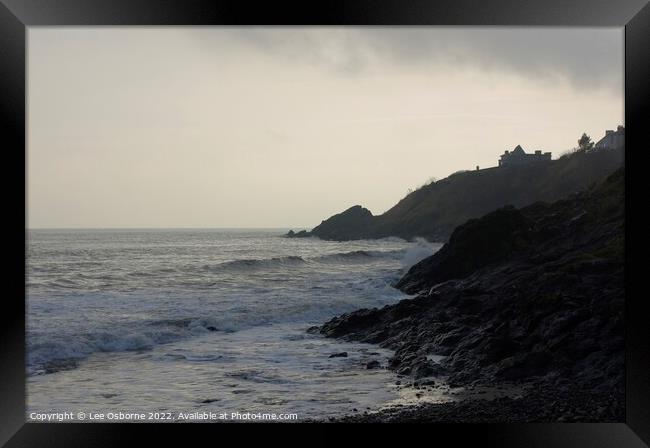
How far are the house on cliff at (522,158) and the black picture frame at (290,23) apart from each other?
4815cm

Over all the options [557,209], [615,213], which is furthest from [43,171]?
[615,213]

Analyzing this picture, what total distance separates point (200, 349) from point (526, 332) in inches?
297

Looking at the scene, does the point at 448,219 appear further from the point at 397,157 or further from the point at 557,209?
the point at 557,209

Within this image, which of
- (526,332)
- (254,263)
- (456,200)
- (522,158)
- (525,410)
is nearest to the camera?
(525,410)

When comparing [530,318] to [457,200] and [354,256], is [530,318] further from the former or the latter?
[457,200]

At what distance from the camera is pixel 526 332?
9836 mm

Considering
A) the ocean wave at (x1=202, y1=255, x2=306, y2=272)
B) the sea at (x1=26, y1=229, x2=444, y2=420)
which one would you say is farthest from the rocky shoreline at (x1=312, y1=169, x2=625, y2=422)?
the ocean wave at (x1=202, y1=255, x2=306, y2=272)

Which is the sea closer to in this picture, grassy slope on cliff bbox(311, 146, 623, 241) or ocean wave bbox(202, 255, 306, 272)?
ocean wave bbox(202, 255, 306, 272)

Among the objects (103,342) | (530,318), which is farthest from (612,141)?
(103,342)

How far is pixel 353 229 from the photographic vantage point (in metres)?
57.2

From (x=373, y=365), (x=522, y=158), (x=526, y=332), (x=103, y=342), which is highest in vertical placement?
(x=522, y=158)

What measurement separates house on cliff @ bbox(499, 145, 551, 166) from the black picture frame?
48.2 meters

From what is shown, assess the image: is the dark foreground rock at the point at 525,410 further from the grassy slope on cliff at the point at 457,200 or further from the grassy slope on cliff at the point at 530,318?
the grassy slope on cliff at the point at 457,200

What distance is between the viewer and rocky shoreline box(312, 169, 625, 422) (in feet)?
25.2
